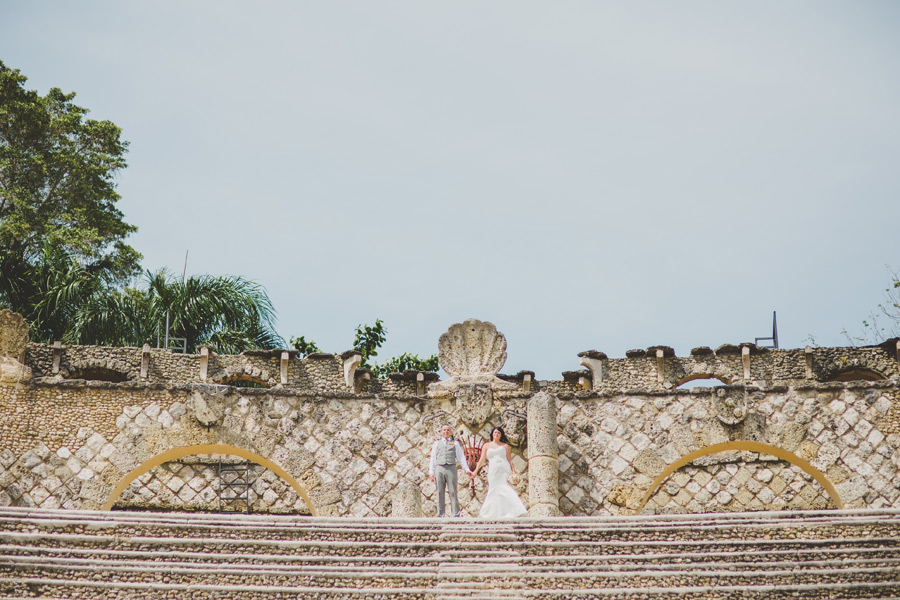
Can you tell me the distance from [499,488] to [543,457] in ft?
4.05

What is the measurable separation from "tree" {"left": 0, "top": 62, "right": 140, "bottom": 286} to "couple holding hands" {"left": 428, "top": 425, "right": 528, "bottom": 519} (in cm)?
2090

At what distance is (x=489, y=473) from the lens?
1091 centimetres

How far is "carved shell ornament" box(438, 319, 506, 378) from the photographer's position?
13.0 m

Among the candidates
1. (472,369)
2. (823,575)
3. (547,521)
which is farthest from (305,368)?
(823,575)

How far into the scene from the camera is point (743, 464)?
1838cm

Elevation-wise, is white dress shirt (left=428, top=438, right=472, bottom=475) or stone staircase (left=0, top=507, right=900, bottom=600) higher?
white dress shirt (left=428, top=438, right=472, bottom=475)

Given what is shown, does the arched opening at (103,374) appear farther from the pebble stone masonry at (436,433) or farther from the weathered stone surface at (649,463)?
the weathered stone surface at (649,463)

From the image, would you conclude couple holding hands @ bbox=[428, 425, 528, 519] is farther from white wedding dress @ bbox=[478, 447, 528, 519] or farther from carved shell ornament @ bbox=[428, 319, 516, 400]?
carved shell ornament @ bbox=[428, 319, 516, 400]

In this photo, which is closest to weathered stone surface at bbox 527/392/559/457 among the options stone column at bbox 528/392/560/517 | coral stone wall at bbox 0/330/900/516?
stone column at bbox 528/392/560/517

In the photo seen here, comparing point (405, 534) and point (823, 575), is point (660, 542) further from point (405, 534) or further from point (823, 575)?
point (405, 534)

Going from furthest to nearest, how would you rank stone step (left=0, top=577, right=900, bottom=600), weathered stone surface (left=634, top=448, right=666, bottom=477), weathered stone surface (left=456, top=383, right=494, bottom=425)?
1. weathered stone surface (left=456, top=383, right=494, bottom=425)
2. weathered stone surface (left=634, top=448, right=666, bottom=477)
3. stone step (left=0, top=577, right=900, bottom=600)

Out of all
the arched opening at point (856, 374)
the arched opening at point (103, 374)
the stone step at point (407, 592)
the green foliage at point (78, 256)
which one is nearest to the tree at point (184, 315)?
the green foliage at point (78, 256)

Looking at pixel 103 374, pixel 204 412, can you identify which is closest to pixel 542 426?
pixel 204 412

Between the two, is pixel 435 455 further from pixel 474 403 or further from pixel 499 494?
pixel 474 403
